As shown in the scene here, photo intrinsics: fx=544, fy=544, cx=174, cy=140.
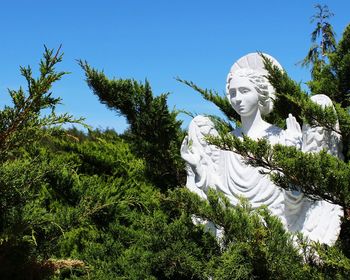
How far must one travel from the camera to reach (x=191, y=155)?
4.13 m

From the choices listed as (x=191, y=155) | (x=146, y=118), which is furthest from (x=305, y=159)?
(x=146, y=118)

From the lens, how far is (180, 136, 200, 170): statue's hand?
4098mm

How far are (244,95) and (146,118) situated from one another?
1.01m

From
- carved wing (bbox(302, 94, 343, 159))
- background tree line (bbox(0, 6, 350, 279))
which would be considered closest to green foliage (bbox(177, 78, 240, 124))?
background tree line (bbox(0, 6, 350, 279))

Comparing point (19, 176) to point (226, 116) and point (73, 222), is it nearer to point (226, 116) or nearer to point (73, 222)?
point (73, 222)

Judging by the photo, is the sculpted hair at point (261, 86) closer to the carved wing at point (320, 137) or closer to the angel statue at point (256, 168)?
the angel statue at point (256, 168)

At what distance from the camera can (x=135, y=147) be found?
16.3ft

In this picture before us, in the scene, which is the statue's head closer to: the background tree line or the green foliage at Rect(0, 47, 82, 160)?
the background tree line

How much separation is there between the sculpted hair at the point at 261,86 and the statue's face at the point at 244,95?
30 millimetres

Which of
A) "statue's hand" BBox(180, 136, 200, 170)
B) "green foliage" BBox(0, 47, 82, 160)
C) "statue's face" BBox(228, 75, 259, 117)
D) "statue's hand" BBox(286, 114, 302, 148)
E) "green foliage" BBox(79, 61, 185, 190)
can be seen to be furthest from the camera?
"green foliage" BBox(79, 61, 185, 190)

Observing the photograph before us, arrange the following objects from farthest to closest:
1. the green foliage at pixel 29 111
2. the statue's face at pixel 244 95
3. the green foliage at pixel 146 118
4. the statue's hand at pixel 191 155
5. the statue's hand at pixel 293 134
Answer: the green foliage at pixel 146 118 < the statue's hand at pixel 191 155 < the statue's face at pixel 244 95 < the statue's hand at pixel 293 134 < the green foliage at pixel 29 111

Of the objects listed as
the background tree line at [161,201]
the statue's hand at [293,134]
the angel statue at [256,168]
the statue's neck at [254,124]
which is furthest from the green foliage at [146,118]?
the statue's hand at [293,134]

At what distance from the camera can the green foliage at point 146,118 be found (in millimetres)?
4496

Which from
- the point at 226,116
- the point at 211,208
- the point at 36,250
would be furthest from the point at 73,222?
the point at 226,116
